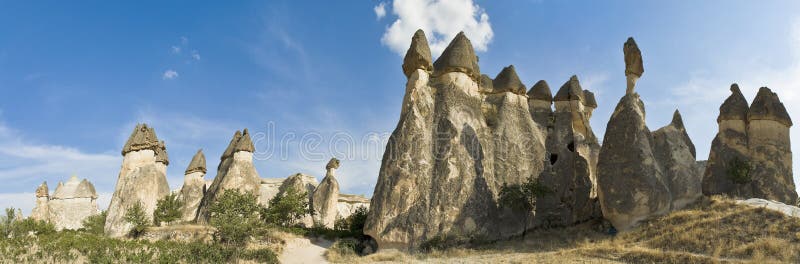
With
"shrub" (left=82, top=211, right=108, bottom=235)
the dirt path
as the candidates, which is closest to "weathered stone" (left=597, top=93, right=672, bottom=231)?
the dirt path

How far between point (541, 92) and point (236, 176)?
55.5ft

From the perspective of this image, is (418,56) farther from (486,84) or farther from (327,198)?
(327,198)

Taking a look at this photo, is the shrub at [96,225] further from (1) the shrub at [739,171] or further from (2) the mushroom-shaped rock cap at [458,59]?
(1) the shrub at [739,171]

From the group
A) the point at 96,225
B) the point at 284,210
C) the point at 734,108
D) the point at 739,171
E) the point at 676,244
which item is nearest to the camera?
the point at 676,244

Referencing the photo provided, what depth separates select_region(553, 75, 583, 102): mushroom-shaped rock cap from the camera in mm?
29812

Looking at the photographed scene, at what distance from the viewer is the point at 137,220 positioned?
83.0 feet

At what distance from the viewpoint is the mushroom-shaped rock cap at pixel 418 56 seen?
80.0 feet

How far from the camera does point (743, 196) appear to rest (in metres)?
21.9

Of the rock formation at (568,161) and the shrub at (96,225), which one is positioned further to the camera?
the shrub at (96,225)

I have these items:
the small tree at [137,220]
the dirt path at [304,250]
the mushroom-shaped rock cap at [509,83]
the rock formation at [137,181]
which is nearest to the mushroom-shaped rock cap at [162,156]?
the rock formation at [137,181]

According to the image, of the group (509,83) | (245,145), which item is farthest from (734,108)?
(245,145)

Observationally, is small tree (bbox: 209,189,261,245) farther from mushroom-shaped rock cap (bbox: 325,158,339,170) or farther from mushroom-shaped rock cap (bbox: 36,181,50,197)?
mushroom-shaped rock cap (bbox: 36,181,50,197)

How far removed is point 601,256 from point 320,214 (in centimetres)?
1905

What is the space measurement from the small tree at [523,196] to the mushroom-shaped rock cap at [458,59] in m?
5.60
